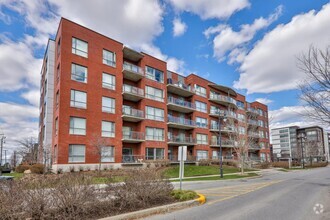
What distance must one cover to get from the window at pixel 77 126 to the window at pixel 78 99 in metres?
1.63

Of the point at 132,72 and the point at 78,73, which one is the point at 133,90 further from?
the point at 78,73

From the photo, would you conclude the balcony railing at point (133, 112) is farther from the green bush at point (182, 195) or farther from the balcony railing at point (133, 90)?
the green bush at point (182, 195)

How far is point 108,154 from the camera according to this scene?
1168 inches

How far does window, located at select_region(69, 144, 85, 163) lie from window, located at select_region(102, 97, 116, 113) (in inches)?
218

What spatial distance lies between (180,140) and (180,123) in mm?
2831

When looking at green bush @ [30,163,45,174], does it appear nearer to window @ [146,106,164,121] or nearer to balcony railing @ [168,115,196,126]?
window @ [146,106,164,121]

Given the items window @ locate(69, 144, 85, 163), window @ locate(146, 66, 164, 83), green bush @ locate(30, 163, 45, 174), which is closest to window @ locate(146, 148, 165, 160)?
window @ locate(69, 144, 85, 163)

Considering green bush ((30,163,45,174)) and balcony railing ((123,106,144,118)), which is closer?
green bush ((30,163,45,174))

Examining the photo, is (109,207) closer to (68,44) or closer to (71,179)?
(71,179)

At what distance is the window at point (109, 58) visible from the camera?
105 feet

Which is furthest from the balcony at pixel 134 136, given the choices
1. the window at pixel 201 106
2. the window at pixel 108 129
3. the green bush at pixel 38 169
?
the window at pixel 201 106

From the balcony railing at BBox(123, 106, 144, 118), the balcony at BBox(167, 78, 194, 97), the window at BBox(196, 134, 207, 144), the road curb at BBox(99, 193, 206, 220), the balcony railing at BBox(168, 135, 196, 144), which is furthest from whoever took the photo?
the window at BBox(196, 134, 207, 144)

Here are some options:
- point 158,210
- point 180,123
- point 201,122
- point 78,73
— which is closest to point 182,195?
point 158,210

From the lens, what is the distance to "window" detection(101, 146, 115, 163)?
2824cm
